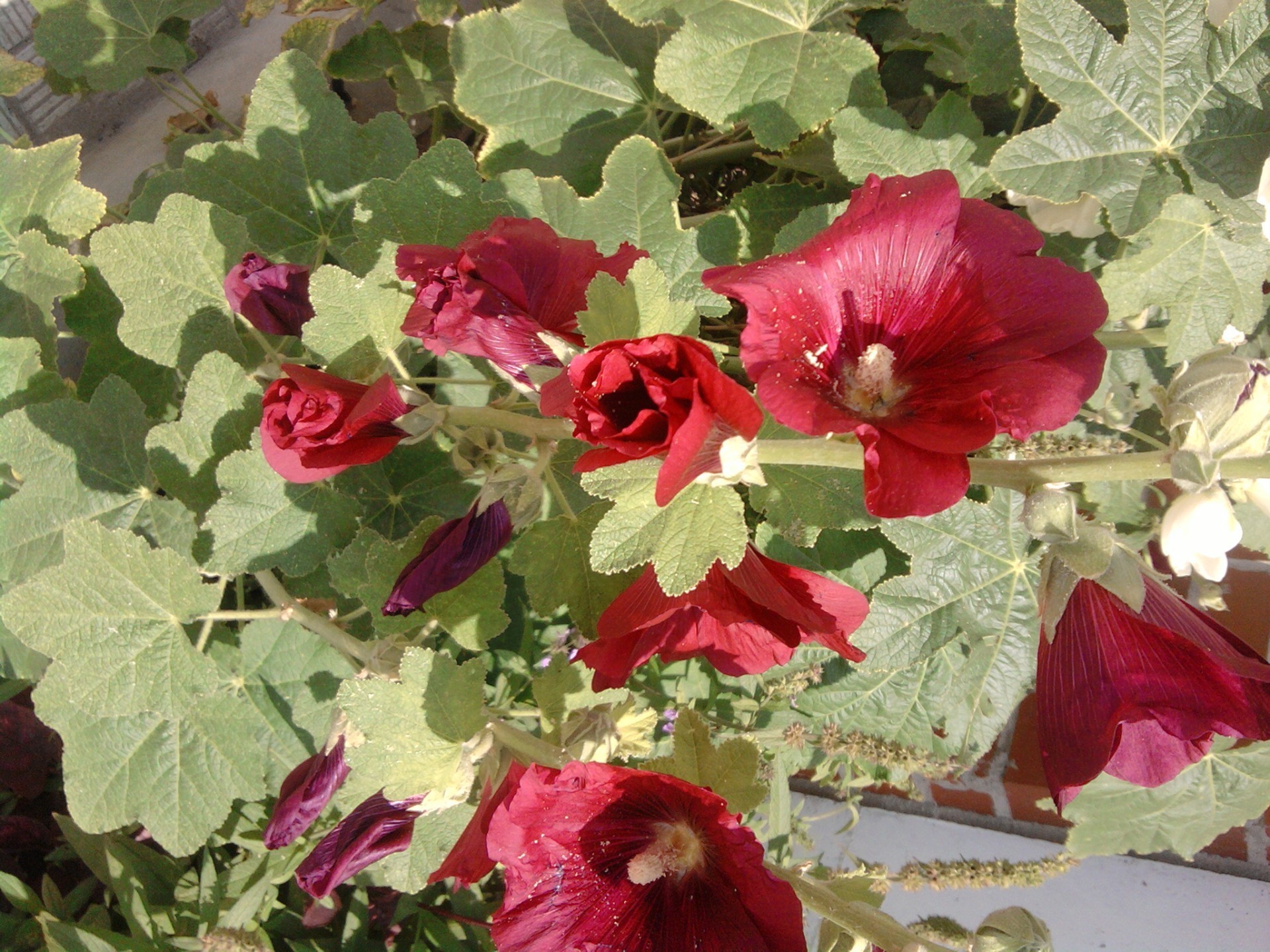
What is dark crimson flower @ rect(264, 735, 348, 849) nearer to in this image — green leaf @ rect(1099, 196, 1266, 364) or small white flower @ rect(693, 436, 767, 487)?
small white flower @ rect(693, 436, 767, 487)

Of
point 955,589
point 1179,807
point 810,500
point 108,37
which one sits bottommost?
point 1179,807

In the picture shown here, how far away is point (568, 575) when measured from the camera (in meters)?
1.06

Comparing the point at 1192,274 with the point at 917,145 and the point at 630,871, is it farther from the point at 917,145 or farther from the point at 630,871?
the point at 630,871

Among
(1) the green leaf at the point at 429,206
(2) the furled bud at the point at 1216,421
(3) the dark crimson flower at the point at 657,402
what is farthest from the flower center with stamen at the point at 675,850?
(1) the green leaf at the point at 429,206

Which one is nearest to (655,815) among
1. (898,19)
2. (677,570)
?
(677,570)

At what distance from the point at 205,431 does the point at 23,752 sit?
123cm

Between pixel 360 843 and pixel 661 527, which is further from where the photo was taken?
pixel 360 843

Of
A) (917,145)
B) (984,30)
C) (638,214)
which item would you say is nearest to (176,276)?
(638,214)

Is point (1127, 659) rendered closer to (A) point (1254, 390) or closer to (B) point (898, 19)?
(A) point (1254, 390)

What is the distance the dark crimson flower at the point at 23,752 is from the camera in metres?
1.86

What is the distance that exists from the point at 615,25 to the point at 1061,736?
3.92ft

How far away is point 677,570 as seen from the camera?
677 mm

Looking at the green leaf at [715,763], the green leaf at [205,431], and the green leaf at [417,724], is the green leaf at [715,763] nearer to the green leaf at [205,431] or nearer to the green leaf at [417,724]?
the green leaf at [417,724]

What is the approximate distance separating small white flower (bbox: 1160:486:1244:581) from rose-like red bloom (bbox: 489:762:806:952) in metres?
0.39
